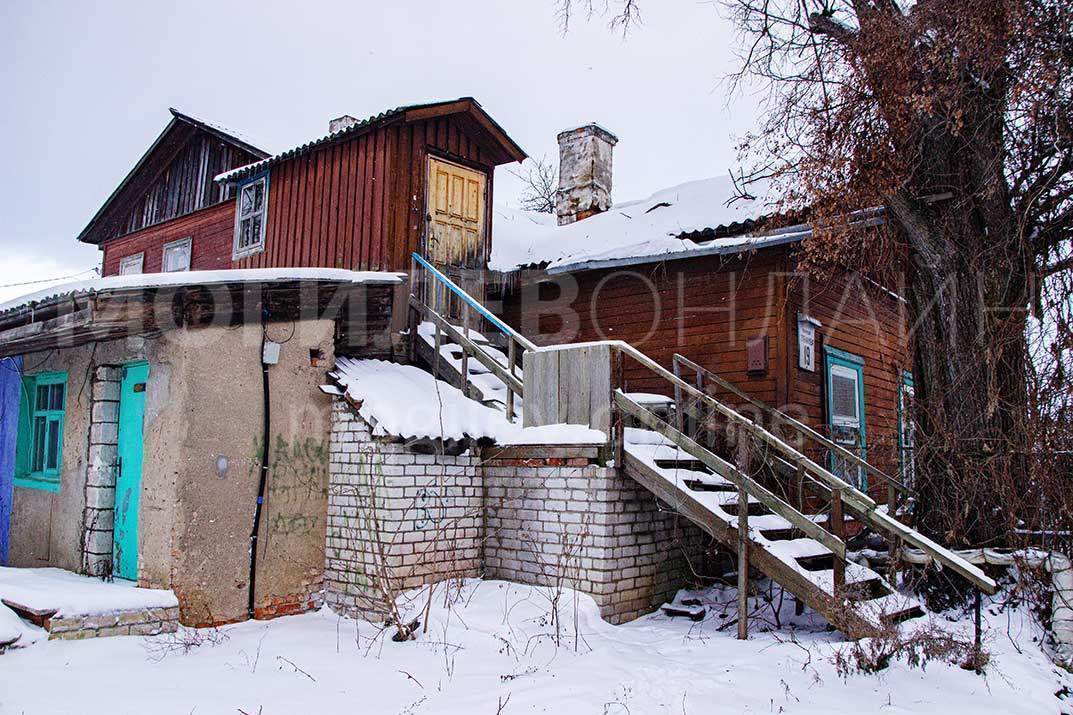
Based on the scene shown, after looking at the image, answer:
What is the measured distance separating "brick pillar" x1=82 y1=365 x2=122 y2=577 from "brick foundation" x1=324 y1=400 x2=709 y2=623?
204cm

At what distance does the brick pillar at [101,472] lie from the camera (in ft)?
24.4

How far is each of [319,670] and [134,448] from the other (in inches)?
124

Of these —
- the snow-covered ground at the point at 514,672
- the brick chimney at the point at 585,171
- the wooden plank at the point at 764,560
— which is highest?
the brick chimney at the point at 585,171

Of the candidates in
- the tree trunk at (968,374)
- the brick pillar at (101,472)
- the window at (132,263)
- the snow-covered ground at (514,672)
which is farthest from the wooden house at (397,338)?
the window at (132,263)

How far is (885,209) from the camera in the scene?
7.43 m

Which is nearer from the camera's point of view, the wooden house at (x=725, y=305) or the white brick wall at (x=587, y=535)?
the white brick wall at (x=587, y=535)

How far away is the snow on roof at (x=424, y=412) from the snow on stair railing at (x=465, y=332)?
25cm

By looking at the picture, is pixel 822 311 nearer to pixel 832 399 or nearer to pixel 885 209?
pixel 832 399

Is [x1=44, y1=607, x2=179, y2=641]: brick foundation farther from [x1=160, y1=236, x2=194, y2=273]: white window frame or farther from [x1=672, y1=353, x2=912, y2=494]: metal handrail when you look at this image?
[x1=160, y1=236, x2=194, y2=273]: white window frame

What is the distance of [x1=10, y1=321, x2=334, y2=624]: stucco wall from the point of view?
22.5ft

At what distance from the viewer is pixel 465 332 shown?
346 inches

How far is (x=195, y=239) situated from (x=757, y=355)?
10.1 meters

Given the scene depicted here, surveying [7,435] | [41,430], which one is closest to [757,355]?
[41,430]

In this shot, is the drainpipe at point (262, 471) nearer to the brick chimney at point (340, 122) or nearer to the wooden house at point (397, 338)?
the wooden house at point (397, 338)
